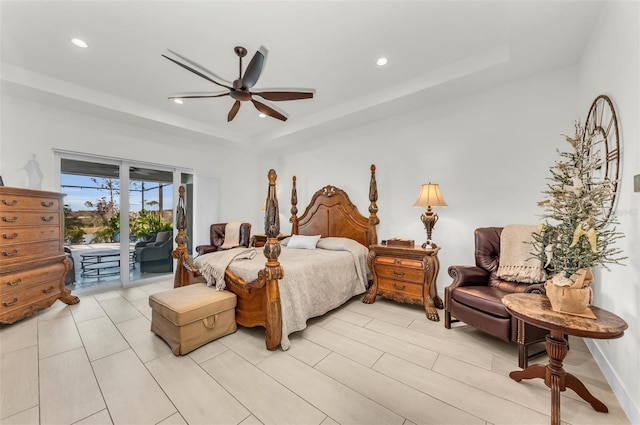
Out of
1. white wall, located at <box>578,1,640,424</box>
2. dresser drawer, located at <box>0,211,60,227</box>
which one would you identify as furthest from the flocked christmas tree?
dresser drawer, located at <box>0,211,60,227</box>

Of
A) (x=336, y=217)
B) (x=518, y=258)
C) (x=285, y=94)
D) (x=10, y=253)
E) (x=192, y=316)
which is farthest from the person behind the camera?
(x=336, y=217)

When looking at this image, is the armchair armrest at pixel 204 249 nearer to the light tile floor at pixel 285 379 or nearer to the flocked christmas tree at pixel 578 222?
the light tile floor at pixel 285 379

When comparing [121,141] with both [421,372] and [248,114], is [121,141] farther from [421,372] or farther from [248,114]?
[421,372]

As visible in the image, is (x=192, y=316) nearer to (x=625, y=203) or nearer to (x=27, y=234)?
(x=27, y=234)

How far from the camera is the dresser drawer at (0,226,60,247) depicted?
105 inches

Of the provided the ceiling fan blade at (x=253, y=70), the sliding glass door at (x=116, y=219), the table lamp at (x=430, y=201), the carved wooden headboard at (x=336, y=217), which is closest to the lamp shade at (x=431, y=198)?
the table lamp at (x=430, y=201)

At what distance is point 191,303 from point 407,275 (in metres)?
2.40

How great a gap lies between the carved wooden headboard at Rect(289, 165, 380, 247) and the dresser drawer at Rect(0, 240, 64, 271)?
3334 millimetres

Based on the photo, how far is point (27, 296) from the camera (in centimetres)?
283

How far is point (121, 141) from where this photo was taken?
13.5 feet

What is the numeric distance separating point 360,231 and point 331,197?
2.78 feet

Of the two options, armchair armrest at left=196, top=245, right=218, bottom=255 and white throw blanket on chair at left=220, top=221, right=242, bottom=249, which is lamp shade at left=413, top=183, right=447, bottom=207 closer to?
white throw blanket on chair at left=220, top=221, right=242, bottom=249

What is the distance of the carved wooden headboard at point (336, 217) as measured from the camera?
3.89m

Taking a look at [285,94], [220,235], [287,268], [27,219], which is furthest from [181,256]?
[285,94]
